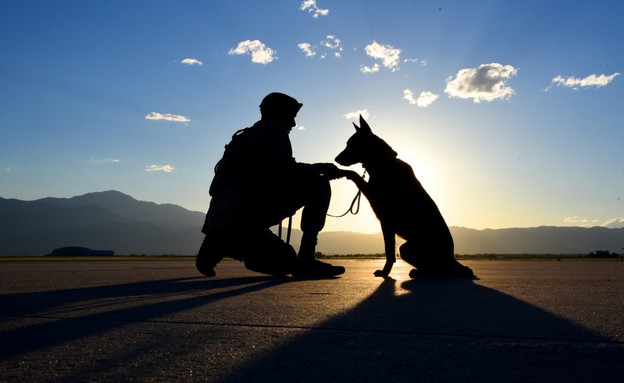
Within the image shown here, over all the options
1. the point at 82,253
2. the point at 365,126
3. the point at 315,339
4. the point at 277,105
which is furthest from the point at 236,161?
the point at 82,253

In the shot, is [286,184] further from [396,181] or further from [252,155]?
[396,181]

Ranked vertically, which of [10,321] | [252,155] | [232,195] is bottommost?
[10,321]

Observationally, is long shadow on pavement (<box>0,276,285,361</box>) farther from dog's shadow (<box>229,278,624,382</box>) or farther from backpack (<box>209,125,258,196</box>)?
backpack (<box>209,125,258,196</box>)

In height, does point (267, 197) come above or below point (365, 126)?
below

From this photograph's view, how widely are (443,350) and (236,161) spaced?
4669mm

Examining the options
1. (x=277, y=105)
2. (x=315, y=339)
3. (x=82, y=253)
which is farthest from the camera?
(x=82, y=253)

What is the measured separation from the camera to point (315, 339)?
2223 millimetres

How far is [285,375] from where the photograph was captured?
5.37 ft

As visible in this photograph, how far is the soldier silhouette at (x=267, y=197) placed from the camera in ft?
Answer: 20.5

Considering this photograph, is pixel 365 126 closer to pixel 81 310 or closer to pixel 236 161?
pixel 236 161

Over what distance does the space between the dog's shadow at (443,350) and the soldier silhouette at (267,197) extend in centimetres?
340

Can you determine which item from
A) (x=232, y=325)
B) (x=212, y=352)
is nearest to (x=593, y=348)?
(x=212, y=352)

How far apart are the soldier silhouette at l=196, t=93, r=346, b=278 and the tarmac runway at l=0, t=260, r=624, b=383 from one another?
251 centimetres

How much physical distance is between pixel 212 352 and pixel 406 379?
76cm
